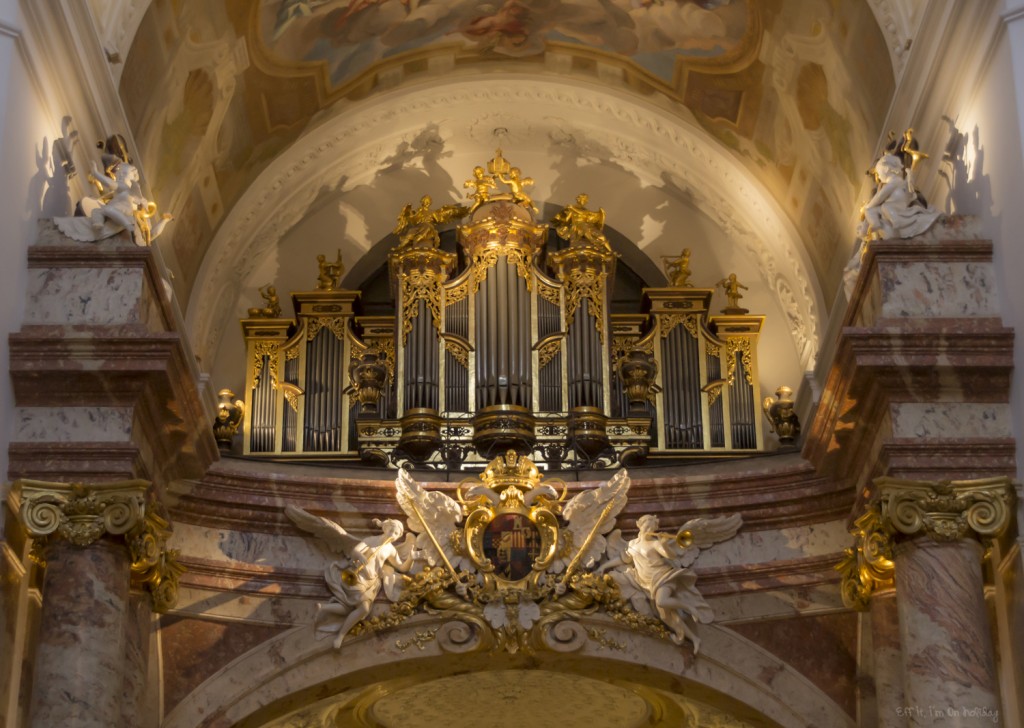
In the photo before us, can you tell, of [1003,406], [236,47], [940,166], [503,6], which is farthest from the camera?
[503,6]

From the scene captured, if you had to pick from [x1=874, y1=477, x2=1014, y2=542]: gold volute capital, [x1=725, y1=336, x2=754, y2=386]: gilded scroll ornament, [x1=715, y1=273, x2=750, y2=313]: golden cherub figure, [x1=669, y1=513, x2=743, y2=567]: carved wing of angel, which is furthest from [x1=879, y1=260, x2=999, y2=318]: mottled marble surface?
[x1=715, y1=273, x2=750, y2=313]: golden cherub figure

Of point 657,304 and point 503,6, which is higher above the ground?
point 503,6

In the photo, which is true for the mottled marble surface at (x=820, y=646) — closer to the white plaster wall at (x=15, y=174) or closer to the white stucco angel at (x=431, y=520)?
the white stucco angel at (x=431, y=520)

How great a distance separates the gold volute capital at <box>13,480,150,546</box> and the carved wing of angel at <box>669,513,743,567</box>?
473 centimetres

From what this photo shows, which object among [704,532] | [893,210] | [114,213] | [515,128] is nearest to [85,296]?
[114,213]

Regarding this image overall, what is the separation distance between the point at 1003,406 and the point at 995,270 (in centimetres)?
96

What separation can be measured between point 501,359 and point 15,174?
546cm

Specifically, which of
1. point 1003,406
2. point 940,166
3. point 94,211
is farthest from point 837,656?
point 94,211

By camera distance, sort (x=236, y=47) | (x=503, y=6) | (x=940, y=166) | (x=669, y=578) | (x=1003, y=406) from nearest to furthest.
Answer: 1. (x=1003, y=406)
2. (x=940, y=166)
3. (x=669, y=578)
4. (x=236, y=47)
5. (x=503, y=6)

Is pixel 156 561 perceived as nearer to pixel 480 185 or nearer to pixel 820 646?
pixel 820 646

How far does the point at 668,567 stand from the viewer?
572 inches

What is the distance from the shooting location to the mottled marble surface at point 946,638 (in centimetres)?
1140

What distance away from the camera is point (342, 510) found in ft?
49.1

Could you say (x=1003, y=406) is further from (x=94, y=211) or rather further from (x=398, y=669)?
(x=94, y=211)
